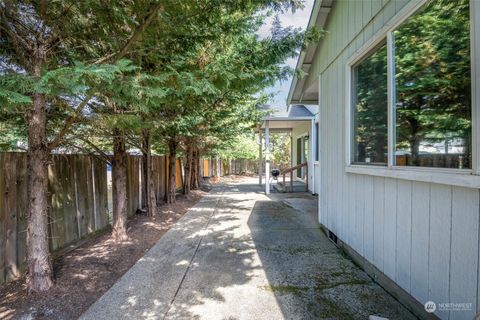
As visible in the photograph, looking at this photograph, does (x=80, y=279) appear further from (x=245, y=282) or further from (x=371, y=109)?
(x=371, y=109)

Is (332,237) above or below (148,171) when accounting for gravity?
below

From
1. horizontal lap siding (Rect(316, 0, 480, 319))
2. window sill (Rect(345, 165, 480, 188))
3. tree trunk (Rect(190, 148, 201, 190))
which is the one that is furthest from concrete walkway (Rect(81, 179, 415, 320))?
tree trunk (Rect(190, 148, 201, 190))

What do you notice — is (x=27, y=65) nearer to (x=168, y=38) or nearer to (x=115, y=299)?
(x=168, y=38)

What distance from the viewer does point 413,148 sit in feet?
8.40

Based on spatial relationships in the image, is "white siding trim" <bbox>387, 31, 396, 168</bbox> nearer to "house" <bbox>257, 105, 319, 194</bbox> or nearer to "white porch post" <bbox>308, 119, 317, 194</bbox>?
"house" <bbox>257, 105, 319, 194</bbox>

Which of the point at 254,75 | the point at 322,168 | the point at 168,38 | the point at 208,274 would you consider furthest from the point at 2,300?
the point at 322,168

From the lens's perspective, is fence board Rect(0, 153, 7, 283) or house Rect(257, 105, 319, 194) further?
house Rect(257, 105, 319, 194)

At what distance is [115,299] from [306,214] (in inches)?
192

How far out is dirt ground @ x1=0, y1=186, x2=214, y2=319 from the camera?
2.53m

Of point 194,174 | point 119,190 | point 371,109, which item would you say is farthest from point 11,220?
point 194,174

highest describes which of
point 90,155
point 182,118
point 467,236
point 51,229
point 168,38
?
point 168,38

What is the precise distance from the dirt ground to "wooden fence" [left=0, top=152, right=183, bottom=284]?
24 centimetres

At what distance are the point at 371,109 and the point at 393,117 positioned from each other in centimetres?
59

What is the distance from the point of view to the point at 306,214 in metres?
6.73
